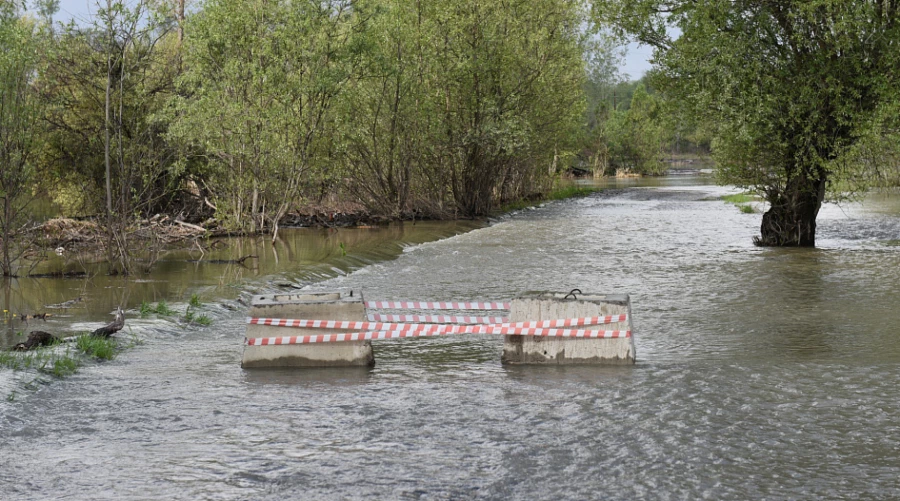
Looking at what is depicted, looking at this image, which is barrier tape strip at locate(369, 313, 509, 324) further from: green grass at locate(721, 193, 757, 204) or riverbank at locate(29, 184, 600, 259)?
green grass at locate(721, 193, 757, 204)

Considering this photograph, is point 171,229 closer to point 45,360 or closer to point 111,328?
point 111,328

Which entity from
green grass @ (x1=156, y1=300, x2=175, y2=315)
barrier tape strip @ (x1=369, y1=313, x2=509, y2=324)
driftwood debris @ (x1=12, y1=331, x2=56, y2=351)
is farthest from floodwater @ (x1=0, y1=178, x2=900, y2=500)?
driftwood debris @ (x1=12, y1=331, x2=56, y2=351)

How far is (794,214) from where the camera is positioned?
83.4ft

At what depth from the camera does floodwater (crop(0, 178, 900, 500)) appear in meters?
7.30

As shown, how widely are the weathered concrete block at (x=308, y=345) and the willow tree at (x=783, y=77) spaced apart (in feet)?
46.6

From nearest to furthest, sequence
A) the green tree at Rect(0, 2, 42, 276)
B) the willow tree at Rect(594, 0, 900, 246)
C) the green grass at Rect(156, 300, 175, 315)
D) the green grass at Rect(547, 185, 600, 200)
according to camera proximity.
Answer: the green grass at Rect(156, 300, 175, 315) < the green tree at Rect(0, 2, 42, 276) < the willow tree at Rect(594, 0, 900, 246) < the green grass at Rect(547, 185, 600, 200)

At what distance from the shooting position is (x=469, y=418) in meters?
8.99

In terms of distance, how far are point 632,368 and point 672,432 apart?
2.48m

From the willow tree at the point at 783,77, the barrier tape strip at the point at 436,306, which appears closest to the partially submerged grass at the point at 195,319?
the barrier tape strip at the point at 436,306

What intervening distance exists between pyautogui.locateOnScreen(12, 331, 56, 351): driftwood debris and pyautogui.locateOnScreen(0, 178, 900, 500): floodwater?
101cm

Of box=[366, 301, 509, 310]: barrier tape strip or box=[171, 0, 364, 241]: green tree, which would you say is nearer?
box=[366, 301, 509, 310]: barrier tape strip

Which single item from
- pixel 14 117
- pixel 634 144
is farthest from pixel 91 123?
pixel 634 144

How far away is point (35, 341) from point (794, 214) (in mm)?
19050

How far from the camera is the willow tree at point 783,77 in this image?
21.8 m
